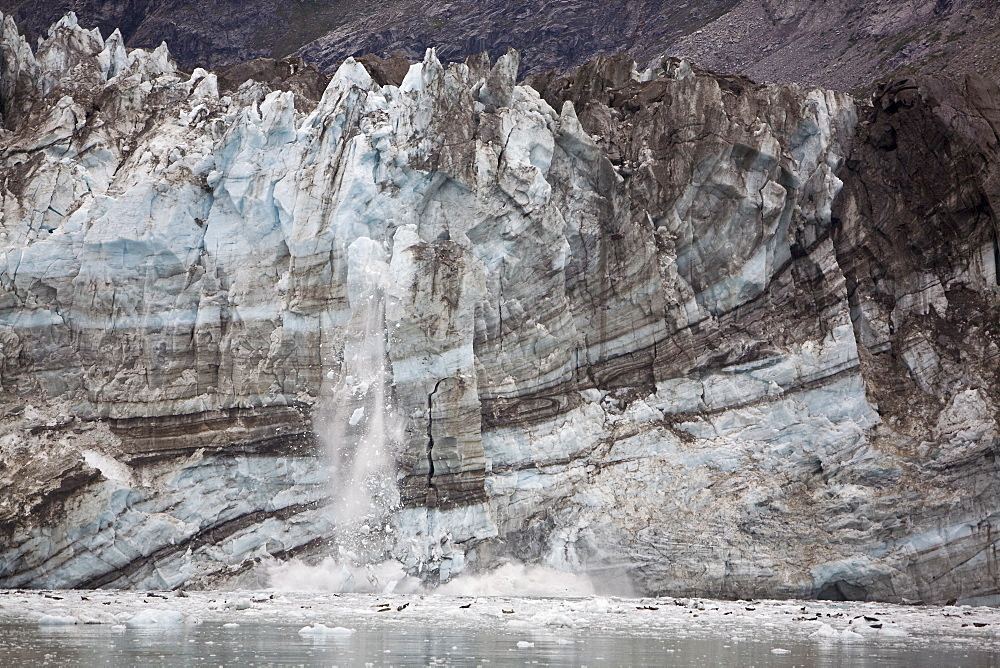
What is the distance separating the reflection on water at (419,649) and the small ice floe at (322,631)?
224 millimetres

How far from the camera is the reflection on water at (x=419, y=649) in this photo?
56.2ft

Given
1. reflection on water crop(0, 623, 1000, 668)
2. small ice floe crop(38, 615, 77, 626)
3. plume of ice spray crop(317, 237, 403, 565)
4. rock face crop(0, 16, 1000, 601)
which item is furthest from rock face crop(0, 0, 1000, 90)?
small ice floe crop(38, 615, 77, 626)

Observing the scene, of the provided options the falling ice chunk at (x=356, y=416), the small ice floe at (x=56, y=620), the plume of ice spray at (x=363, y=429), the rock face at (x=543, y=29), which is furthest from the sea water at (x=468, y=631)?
the rock face at (x=543, y=29)

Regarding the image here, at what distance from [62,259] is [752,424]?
2319 cm

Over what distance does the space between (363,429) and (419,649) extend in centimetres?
1502

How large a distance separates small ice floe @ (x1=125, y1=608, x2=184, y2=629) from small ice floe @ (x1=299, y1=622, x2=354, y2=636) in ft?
10.0

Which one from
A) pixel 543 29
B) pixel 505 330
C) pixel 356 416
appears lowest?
pixel 356 416

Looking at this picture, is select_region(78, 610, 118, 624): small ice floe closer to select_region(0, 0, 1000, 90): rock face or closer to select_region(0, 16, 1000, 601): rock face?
select_region(0, 16, 1000, 601): rock face

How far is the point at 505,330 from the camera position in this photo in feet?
117

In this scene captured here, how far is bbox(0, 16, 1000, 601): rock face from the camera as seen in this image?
33188 mm

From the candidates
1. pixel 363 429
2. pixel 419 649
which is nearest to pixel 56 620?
pixel 419 649

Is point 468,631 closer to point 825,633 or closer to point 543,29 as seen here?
point 825,633

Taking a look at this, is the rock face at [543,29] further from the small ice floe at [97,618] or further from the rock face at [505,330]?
the small ice floe at [97,618]

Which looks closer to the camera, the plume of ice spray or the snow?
the snow
